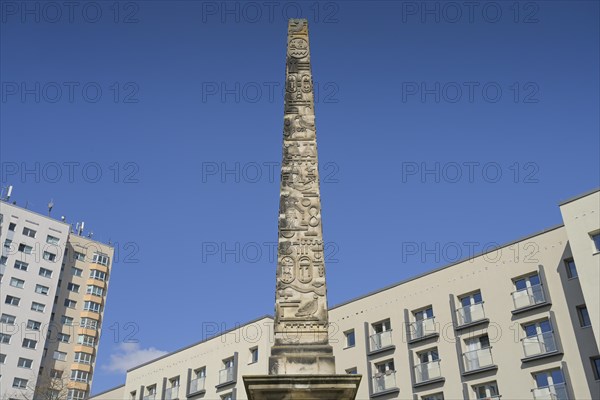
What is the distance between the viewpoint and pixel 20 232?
2936 inches

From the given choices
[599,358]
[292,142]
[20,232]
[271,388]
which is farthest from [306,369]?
[20,232]

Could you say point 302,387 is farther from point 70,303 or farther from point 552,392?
point 70,303

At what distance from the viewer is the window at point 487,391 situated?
1241 inches

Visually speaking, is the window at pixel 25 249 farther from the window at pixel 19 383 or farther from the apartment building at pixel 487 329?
the apartment building at pixel 487 329

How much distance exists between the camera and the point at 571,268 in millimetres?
30875

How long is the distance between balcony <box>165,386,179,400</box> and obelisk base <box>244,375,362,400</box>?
37.9 m

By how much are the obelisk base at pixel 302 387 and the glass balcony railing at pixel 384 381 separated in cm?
2700

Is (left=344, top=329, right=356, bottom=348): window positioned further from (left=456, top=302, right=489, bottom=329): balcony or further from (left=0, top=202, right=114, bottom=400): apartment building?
(left=0, top=202, right=114, bottom=400): apartment building

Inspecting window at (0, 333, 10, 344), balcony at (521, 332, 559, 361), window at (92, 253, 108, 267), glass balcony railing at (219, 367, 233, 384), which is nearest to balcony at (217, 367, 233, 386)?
glass balcony railing at (219, 367, 233, 384)

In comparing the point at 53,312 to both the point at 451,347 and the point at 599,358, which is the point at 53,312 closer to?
the point at 451,347

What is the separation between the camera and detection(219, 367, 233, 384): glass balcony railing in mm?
42375

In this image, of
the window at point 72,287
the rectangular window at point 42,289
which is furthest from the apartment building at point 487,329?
the window at point 72,287

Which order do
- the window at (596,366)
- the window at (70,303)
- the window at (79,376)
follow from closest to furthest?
1. the window at (596,366)
2. the window at (79,376)
3. the window at (70,303)

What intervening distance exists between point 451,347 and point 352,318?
744 centimetres
